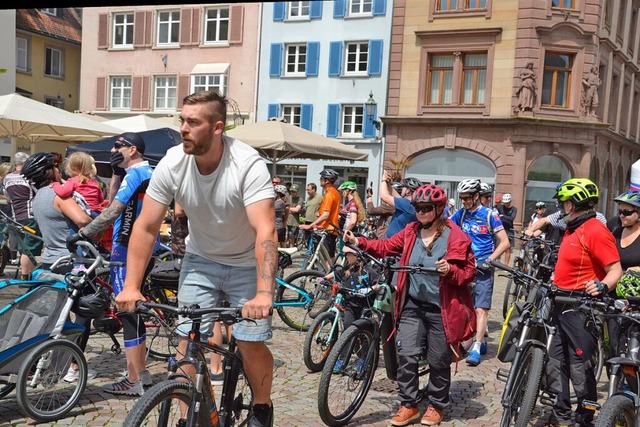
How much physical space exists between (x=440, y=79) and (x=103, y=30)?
1770cm

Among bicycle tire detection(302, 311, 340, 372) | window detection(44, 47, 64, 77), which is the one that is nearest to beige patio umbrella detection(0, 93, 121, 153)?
bicycle tire detection(302, 311, 340, 372)

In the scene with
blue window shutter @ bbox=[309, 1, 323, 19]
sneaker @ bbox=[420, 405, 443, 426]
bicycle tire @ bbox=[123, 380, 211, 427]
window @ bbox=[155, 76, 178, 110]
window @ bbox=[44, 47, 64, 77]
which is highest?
blue window shutter @ bbox=[309, 1, 323, 19]

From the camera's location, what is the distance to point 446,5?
29.6 m

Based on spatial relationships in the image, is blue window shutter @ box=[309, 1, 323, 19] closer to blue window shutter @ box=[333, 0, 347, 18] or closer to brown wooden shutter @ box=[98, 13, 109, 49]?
blue window shutter @ box=[333, 0, 347, 18]

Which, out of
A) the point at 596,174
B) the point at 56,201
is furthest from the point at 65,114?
the point at 596,174

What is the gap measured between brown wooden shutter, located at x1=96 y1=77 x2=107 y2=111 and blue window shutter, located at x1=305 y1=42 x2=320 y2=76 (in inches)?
442

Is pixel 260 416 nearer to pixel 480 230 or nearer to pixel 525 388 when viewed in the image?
pixel 525 388

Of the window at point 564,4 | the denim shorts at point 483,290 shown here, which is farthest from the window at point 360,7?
the denim shorts at point 483,290

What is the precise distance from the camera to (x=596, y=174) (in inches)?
1203

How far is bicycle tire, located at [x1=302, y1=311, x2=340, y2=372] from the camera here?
6.53 metres

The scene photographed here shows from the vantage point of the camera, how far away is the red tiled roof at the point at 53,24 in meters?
37.0

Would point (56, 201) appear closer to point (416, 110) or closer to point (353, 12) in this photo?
point (416, 110)

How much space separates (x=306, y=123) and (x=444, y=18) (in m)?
7.63

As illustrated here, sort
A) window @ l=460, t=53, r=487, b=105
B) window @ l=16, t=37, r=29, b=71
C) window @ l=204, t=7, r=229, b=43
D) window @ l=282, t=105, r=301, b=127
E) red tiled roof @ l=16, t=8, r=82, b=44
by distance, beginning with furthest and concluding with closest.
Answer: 1. red tiled roof @ l=16, t=8, r=82, b=44
2. window @ l=16, t=37, r=29, b=71
3. window @ l=204, t=7, r=229, b=43
4. window @ l=282, t=105, r=301, b=127
5. window @ l=460, t=53, r=487, b=105
